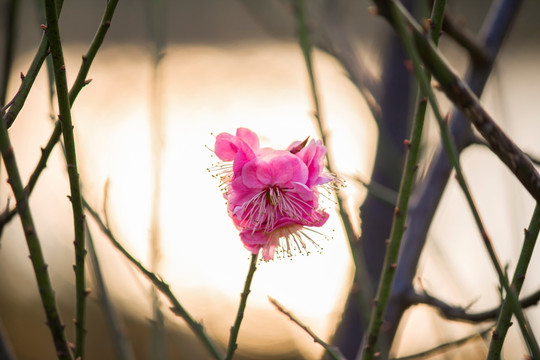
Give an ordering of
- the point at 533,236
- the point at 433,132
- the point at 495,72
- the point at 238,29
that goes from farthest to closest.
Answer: the point at 238,29 < the point at 433,132 < the point at 495,72 < the point at 533,236

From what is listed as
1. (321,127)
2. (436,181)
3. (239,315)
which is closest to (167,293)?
(239,315)

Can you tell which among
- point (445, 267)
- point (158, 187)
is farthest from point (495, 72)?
point (158, 187)

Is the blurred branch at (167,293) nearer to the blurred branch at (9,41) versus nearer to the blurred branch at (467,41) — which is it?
the blurred branch at (9,41)

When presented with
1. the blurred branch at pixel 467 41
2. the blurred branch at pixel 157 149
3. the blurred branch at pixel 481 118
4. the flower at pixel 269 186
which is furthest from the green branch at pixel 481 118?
the blurred branch at pixel 157 149

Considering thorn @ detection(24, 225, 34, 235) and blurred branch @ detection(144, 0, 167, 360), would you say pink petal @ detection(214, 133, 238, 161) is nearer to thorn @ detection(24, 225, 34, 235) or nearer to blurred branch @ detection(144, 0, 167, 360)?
thorn @ detection(24, 225, 34, 235)

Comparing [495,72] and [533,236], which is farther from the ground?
[495,72]

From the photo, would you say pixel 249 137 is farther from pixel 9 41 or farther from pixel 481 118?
pixel 9 41

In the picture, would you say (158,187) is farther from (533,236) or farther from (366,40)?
(366,40)

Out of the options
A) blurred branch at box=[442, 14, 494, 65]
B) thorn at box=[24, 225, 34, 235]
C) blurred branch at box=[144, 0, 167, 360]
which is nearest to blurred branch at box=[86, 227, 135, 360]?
blurred branch at box=[144, 0, 167, 360]
